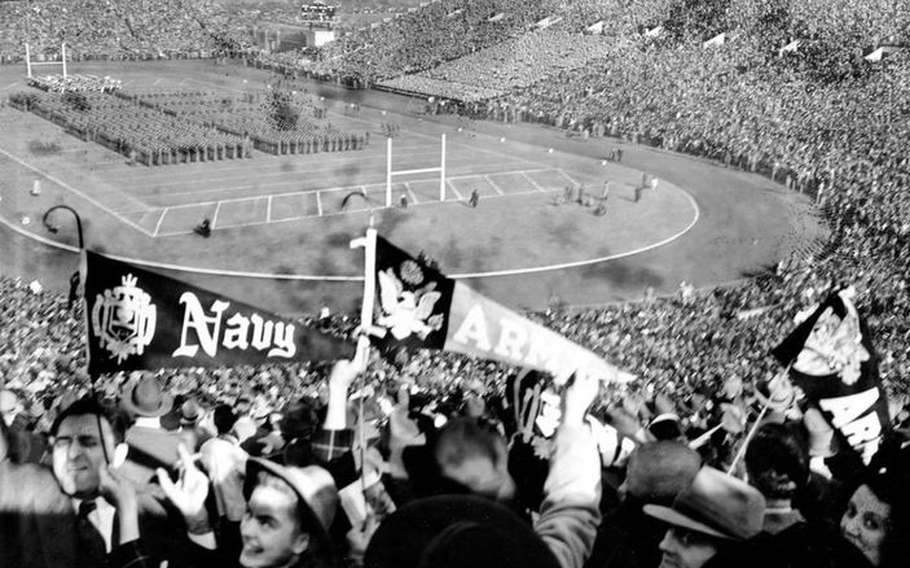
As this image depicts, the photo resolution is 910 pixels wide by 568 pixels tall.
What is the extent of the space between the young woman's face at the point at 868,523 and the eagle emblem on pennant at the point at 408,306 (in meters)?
2.26

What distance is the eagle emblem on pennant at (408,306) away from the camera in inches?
195

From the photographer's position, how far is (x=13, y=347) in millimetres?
10594

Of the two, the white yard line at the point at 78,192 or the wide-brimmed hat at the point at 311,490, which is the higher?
the wide-brimmed hat at the point at 311,490

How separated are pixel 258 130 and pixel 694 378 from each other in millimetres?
24076

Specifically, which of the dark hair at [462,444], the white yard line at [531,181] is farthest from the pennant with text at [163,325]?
the white yard line at [531,181]

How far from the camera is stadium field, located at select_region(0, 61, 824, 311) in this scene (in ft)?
62.3

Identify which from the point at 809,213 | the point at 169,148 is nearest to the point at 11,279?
the point at 169,148

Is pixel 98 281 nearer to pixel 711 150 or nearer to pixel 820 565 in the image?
pixel 820 565

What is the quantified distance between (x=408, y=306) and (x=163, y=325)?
135cm

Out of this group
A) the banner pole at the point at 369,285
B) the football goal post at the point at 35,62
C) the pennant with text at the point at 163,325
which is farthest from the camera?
the football goal post at the point at 35,62

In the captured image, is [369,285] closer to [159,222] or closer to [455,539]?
[455,539]

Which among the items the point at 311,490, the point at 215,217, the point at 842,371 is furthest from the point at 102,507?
the point at 215,217

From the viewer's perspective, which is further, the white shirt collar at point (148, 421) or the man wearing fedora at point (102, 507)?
the white shirt collar at point (148, 421)

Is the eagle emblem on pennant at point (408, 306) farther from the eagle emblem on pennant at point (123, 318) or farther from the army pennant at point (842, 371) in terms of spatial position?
the army pennant at point (842, 371)
